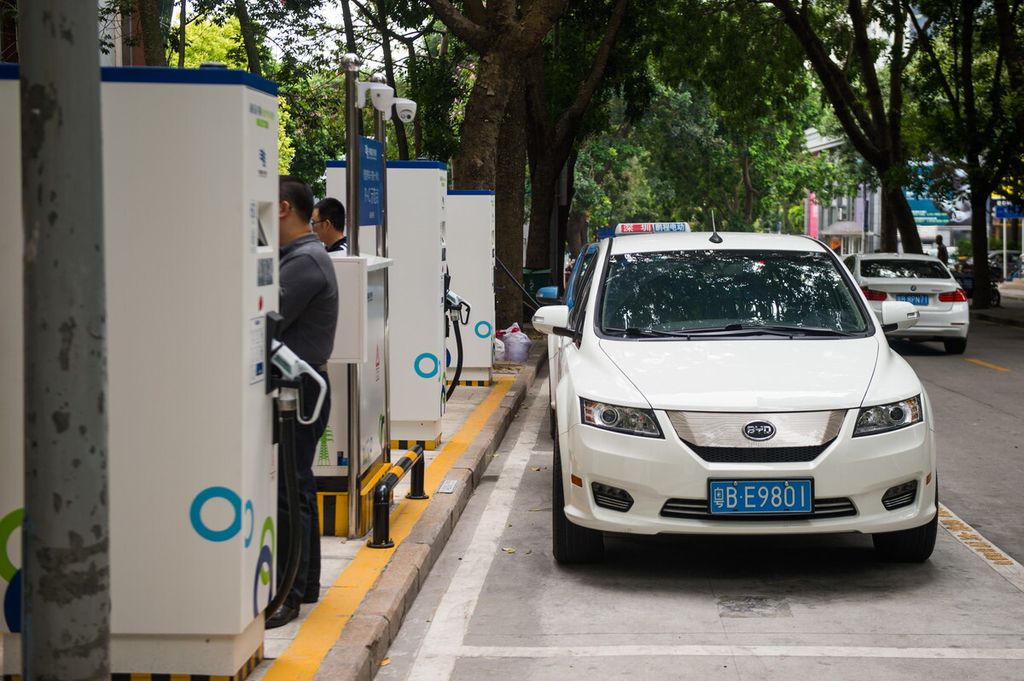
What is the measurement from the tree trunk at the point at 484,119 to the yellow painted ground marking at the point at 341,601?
7366 mm

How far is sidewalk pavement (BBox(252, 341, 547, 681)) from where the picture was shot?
16.1ft

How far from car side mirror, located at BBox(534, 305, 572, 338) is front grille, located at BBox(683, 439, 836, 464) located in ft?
5.28

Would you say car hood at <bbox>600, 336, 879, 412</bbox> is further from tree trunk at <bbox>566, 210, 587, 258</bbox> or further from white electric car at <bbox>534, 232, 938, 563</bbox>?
tree trunk at <bbox>566, 210, 587, 258</bbox>

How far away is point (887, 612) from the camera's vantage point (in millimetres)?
6098

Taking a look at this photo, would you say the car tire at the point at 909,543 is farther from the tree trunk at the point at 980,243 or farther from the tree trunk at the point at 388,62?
the tree trunk at the point at 980,243

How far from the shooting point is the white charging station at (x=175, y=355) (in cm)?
423

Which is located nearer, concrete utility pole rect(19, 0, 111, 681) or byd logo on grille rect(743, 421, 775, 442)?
concrete utility pole rect(19, 0, 111, 681)

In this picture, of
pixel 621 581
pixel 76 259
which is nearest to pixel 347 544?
pixel 621 581

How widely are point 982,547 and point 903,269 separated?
13590 mm

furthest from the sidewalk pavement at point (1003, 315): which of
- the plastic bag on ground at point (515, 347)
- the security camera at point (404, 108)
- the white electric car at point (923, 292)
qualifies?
the security camera at point (404, 108)

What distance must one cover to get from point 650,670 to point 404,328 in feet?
17.0

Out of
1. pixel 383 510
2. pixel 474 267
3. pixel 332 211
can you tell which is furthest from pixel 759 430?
pixel 474 267

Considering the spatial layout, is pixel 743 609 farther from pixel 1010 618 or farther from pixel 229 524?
pixel 229 524

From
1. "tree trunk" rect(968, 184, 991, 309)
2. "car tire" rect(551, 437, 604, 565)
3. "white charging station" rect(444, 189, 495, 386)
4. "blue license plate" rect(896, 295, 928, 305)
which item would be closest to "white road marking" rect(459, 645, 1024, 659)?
"car tire" rect(551, 437, 604, 565)
